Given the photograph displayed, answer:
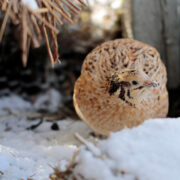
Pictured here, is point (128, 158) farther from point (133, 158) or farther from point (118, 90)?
point (118, 90)

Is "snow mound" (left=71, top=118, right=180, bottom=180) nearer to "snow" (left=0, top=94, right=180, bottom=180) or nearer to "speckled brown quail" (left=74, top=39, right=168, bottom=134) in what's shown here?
"snow" (left=0, top=94, right=180, bottom=180)

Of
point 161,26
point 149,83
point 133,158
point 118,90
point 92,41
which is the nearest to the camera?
point 133,158

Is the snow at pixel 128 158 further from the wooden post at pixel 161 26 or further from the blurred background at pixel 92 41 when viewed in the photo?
the wooden post at pixel 161 26

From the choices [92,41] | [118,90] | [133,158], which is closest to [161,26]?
[92,41]

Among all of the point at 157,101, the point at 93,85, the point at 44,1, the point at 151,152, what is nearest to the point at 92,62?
the point at 93,85

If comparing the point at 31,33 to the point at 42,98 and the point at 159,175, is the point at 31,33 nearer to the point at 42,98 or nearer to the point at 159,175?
the point at 159,175

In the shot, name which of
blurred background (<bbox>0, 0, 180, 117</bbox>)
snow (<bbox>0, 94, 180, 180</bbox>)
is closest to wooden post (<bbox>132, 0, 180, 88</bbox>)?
blurred background (<bbox>0, 0, 180, 117</bbox>)

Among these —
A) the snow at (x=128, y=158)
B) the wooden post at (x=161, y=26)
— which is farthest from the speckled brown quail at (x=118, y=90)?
the wooden post at (x=161, y=26)
